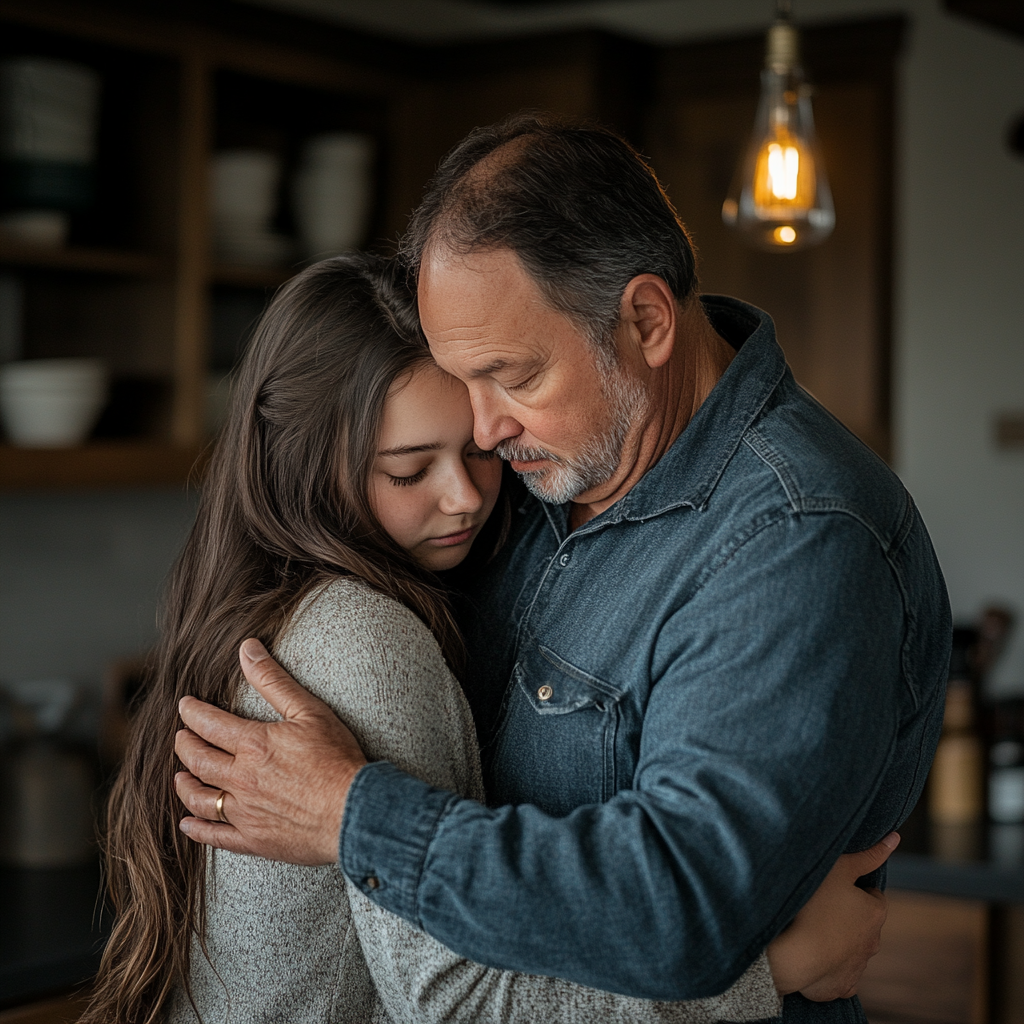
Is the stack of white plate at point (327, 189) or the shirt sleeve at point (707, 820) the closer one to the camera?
the shirt sleeve at point (707, 820)

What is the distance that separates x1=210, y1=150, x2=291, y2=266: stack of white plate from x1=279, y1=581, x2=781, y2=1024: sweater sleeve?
5.76ft

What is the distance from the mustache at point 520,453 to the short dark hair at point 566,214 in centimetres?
13

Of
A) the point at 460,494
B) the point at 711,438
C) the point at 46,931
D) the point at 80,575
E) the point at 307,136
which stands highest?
the point at 307,136

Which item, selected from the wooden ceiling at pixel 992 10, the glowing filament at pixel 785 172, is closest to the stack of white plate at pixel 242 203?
the glowing filament at pixel 785 172

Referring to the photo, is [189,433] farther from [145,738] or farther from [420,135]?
[145,738]

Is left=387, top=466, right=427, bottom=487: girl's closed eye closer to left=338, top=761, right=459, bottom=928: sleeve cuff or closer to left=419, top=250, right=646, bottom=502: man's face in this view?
left=419, top=250, right=646, bottom=502: man's face

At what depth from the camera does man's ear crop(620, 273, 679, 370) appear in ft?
3.95

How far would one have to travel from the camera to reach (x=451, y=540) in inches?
55.3

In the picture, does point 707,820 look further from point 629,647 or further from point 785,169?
point 785,169

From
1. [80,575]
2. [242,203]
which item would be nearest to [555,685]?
[242,203]

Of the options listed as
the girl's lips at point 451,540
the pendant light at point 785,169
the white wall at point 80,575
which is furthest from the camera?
the white wall at point 80,575

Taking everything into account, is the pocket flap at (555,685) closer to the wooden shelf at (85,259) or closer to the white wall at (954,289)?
the wooden shelf at (85,259)

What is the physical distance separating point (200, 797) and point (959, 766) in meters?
2.01

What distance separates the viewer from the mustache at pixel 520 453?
1.26 metres
